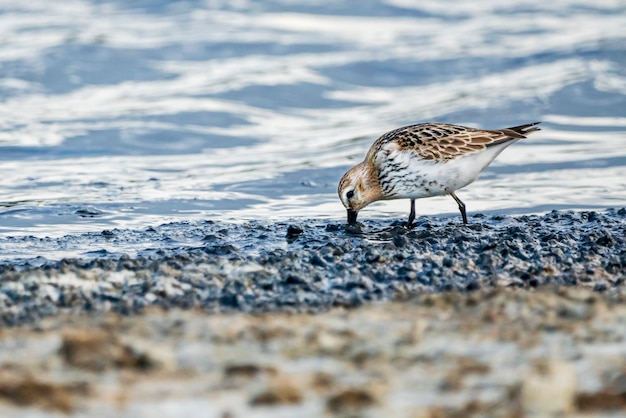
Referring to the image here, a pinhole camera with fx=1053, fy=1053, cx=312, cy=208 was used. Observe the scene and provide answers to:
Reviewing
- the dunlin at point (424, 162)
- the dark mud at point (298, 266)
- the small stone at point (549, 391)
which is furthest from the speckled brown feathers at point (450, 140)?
the small stone at point (549, 391)

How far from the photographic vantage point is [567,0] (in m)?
21.9

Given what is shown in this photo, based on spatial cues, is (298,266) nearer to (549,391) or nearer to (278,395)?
(278,395)

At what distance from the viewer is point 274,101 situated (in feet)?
52.9

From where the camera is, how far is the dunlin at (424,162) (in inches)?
368

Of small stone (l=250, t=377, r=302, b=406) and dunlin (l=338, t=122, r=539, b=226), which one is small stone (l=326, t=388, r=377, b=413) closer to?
small stone (l=250, t=377, r=302, b=406)

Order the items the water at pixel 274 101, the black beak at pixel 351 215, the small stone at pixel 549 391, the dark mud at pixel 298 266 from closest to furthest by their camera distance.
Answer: the small stone at pixel 549 391 → the dark mud at pixel 298 266 → the black beak at pixel 351 215 → the water at pixel 274 101

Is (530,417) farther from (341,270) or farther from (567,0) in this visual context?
(567,0)

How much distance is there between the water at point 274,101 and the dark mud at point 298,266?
1.11 m

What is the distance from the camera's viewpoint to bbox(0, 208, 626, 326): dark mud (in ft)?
21.6

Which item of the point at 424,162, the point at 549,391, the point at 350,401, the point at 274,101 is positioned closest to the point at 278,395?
the point at 350,401

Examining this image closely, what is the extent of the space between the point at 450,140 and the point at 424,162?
313mm

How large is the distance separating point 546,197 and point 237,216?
10.9 feet

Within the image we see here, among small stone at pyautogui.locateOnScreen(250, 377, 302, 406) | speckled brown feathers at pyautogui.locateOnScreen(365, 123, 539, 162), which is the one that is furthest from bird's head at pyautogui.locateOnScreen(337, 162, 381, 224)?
small stone at pyautogui.locateOnScreen(250, 377, 302, 406)

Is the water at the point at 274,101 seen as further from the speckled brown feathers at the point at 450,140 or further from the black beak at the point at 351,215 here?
the speckled brown feathers at the point at 450,140
